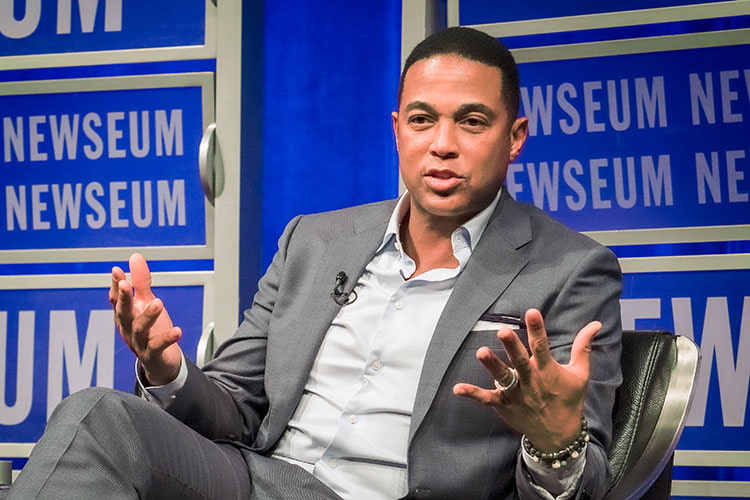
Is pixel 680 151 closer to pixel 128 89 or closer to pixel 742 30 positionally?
pixel 742 30

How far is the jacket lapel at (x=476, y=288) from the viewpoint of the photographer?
1925mm

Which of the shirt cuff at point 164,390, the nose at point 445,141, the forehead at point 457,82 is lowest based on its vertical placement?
the shirt cuff at point 164,390

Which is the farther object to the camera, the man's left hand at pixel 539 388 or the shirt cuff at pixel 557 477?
the shirt cuff at pixel 557 477

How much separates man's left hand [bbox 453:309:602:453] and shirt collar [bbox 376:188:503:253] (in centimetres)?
60

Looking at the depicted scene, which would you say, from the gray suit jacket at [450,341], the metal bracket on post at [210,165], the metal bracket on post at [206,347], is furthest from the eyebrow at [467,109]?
the metal bracket on post at [206,347]

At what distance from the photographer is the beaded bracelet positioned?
5.40 feet

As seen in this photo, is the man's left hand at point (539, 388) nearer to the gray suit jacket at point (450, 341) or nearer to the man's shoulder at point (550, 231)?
the gray suit jacket at point (450, 341)

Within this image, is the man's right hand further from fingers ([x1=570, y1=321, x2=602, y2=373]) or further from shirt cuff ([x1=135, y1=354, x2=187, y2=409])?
fingers ([x1=570, y1=321, x2=602, y2=373])

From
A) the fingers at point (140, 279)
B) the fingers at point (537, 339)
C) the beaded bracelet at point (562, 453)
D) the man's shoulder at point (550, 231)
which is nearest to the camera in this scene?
the fingers at point (537, 339)

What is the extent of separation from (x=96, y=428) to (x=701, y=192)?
7.05 ft

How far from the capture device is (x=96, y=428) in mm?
1576

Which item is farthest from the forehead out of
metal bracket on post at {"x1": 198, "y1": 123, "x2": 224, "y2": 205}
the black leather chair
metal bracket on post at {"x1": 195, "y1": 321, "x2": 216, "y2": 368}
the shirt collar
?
metal bracket on post at {"x1": 195, "y1": 321, "x2": 216, "y2": 368}

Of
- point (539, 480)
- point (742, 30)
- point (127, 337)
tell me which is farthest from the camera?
point (742, 30)

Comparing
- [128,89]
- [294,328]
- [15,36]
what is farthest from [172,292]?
[294,328]
